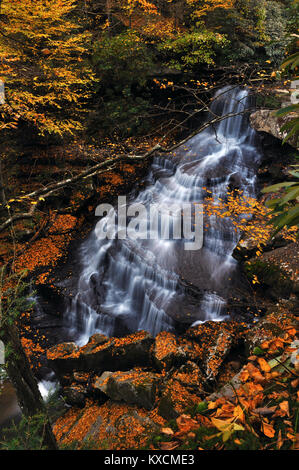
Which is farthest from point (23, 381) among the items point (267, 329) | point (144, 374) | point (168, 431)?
point (267, 329)

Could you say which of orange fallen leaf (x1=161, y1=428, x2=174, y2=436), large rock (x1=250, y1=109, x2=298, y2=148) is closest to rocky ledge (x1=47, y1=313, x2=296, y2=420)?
orange fallen leaf (x1=161, y1=428, x2=174, y2=436)

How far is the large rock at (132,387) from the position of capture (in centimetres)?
450

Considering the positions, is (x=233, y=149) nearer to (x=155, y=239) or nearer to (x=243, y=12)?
(x=155, y=239)

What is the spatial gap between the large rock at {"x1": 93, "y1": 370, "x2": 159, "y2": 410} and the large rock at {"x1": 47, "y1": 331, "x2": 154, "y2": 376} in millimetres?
584

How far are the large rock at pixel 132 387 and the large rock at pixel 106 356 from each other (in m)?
0.58

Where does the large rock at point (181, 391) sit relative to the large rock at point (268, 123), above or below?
below

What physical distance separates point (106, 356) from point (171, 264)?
129 inches

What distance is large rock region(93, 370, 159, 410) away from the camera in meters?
4.50

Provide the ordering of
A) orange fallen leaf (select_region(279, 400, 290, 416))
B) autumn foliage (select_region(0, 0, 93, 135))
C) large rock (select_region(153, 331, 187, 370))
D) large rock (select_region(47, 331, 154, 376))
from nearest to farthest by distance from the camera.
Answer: orange fallen leaf (select_region(279, 400, 290, 416)) → large rock (select_region(153, 331, 187, 370)) → large rock (select_region(47, 331, 154, 376)) → autumn foliage (select_region(0, 0, 93, 135))

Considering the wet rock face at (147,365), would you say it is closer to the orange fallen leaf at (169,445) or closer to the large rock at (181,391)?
the large rock at (181,391)

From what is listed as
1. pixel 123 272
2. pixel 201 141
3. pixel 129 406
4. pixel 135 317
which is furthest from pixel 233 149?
pixel 129 406

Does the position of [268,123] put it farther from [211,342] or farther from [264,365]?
[264,365]

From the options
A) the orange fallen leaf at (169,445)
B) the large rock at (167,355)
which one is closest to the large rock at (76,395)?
the large rock at (167,355)

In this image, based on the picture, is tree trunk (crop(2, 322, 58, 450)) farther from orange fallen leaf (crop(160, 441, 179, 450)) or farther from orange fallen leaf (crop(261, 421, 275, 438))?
orange fallen leaf (crop(261, 421, 275, 438))
